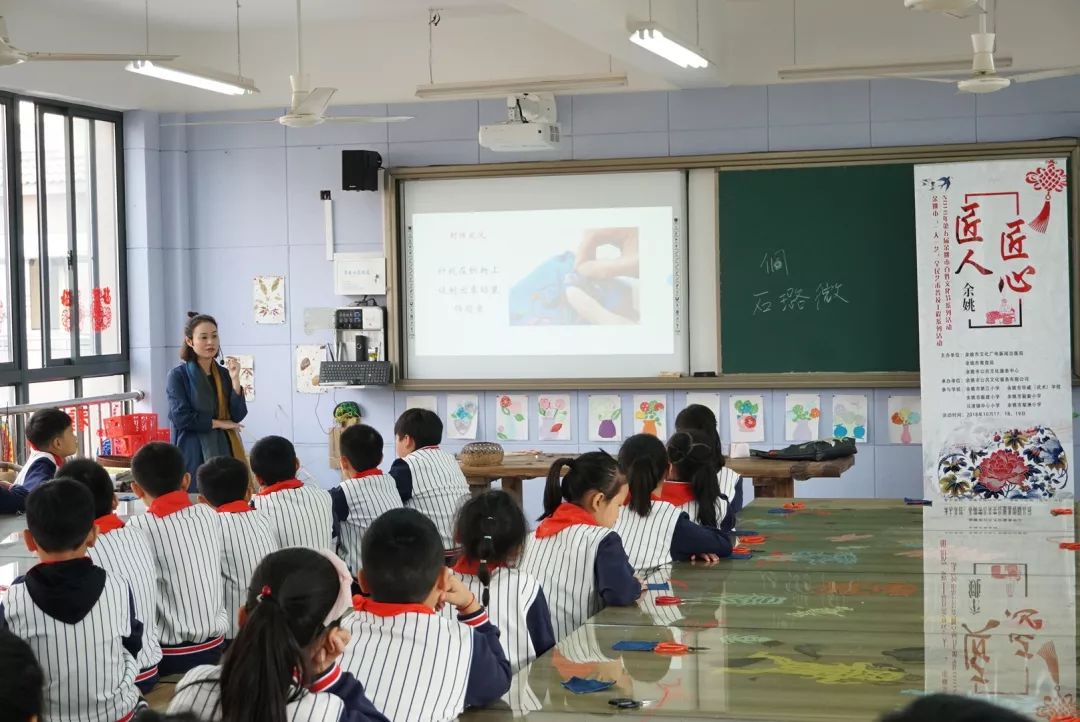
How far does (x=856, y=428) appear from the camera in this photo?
7.02 metres

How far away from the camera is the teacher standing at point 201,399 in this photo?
19.8 feet

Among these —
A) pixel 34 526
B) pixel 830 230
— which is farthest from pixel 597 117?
pixel 34 526

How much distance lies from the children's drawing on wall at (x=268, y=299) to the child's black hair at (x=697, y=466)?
4.04 m

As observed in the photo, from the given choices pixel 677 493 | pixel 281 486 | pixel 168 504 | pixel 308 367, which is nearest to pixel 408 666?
pixel 168 504

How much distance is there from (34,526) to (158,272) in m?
5.15

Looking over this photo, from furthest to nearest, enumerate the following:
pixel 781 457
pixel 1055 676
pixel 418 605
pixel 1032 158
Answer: pixel 1032 158, pixel 781 457, pixel 1055 676, pixel 418 605

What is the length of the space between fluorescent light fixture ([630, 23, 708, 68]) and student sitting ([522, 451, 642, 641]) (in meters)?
2.40

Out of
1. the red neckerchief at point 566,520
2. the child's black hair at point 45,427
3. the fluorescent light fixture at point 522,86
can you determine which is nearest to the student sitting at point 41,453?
the child's black hair at point 45,427

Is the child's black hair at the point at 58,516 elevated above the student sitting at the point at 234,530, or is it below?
above

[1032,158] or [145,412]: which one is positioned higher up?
[1032,158]

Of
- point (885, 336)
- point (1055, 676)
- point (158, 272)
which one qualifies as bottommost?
point (1055, 676)

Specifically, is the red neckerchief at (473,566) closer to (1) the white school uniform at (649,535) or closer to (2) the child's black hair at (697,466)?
(1) the white school uniform at (649,535)

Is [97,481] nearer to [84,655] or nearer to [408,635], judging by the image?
[84,655]

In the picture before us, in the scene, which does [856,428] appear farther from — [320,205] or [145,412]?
[145,412]
